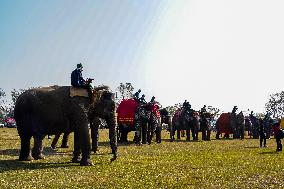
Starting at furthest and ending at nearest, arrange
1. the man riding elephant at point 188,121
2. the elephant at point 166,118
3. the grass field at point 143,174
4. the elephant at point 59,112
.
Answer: the man riding elephant at point 188,121 < the elephant at point 166,118 < the elephant at point 59,112 < the grass field at point 143,174

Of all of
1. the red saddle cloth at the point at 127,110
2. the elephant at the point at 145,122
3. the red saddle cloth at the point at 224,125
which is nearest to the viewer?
the elephant at the point at 145,122

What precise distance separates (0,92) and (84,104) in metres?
188

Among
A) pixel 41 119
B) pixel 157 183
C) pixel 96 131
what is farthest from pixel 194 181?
pixel 96 131

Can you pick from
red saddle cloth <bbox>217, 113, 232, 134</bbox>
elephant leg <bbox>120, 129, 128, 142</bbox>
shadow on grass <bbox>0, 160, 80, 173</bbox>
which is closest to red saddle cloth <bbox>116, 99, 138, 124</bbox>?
elephant leg <bbox>120, 129, 128, 142</bbox>

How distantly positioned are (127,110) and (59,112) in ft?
48.7

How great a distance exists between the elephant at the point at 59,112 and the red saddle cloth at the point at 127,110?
13534 millimetres

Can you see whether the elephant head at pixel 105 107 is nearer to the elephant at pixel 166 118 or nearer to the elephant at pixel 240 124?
the elephant at pixel 166 118

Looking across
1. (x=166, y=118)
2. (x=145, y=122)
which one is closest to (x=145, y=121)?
(x=145, y=122)

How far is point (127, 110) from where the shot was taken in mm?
32562

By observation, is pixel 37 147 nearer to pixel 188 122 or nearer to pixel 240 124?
pixel 188 122

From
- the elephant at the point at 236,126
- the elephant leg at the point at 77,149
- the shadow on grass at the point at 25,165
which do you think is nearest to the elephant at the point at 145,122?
the elephant leg at the point at 77,149

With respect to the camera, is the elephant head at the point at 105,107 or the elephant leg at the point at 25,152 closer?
the elephant leg at the point at 25,152

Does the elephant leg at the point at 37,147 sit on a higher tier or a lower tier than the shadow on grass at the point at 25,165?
higher

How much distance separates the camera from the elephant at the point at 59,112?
17.4 m
